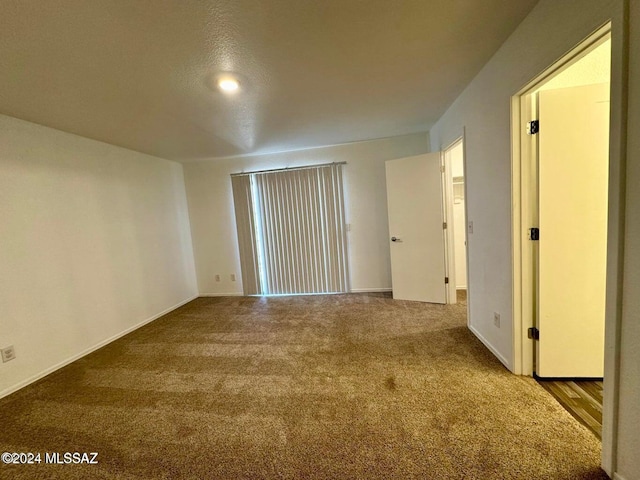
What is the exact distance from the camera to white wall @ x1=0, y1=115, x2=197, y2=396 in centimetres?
225

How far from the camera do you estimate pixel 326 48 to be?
165 cm

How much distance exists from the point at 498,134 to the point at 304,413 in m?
2.42

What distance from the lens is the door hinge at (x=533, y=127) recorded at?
5.54 feet

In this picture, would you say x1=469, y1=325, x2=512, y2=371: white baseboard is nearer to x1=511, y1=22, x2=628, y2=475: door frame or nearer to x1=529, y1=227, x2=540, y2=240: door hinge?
x1=511, y1=22, x2=628, y2=475: door frame

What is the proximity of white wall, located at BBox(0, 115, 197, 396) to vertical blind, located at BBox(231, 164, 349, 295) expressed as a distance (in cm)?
127

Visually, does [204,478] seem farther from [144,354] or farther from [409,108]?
[409,108]

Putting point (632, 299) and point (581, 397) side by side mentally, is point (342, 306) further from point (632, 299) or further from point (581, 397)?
point (632, 299)

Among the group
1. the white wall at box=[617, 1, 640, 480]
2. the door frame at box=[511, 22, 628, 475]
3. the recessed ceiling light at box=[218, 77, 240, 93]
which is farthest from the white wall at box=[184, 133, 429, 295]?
the white wall at box=[617, 1, 640, 480]

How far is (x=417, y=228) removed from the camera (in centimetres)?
348

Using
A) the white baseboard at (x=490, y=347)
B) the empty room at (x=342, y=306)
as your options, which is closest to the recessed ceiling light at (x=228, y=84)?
the empty room at (x=342, y=306)

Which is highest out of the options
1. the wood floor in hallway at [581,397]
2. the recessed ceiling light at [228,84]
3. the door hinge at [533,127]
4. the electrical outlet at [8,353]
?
the recessed ceiling light at [228,84]

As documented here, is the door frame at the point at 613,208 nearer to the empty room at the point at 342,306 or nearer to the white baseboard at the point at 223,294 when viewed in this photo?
the empty room at the point at 342,306

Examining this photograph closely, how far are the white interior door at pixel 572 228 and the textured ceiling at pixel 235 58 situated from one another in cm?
71

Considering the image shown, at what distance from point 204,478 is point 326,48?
255 cm
